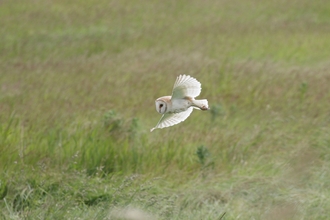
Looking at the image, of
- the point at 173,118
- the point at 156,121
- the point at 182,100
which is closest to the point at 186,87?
the point at 182,100

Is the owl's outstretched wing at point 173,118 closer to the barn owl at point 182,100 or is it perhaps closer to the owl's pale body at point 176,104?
the barn owl at point 182,100

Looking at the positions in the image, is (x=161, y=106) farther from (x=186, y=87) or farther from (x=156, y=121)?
(x=156, y=121)

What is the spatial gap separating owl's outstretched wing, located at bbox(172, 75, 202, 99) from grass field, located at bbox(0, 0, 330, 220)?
1148mm

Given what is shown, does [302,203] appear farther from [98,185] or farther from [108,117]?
[108,117]

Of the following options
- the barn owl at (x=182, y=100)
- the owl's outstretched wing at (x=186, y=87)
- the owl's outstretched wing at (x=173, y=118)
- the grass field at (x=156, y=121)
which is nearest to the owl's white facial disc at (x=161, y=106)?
the barn owl at (x=182, y=100)

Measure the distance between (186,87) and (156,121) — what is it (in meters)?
5.91

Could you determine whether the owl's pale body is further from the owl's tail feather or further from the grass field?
the grass field

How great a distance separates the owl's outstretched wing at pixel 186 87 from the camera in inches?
108

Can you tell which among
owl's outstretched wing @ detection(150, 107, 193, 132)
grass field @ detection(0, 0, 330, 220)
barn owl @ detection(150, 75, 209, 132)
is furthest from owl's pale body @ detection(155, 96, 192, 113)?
grass field @ detection(0, 0, 330, 220)

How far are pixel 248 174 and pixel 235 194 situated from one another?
0.66m

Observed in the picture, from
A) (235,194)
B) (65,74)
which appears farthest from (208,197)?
(65,74)

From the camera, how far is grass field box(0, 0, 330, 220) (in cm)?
538

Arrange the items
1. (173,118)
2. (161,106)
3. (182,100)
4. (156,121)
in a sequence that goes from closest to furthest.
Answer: (161,106) < (182,100) < (173,118) < (156,121)

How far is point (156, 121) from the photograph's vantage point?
8688mm
